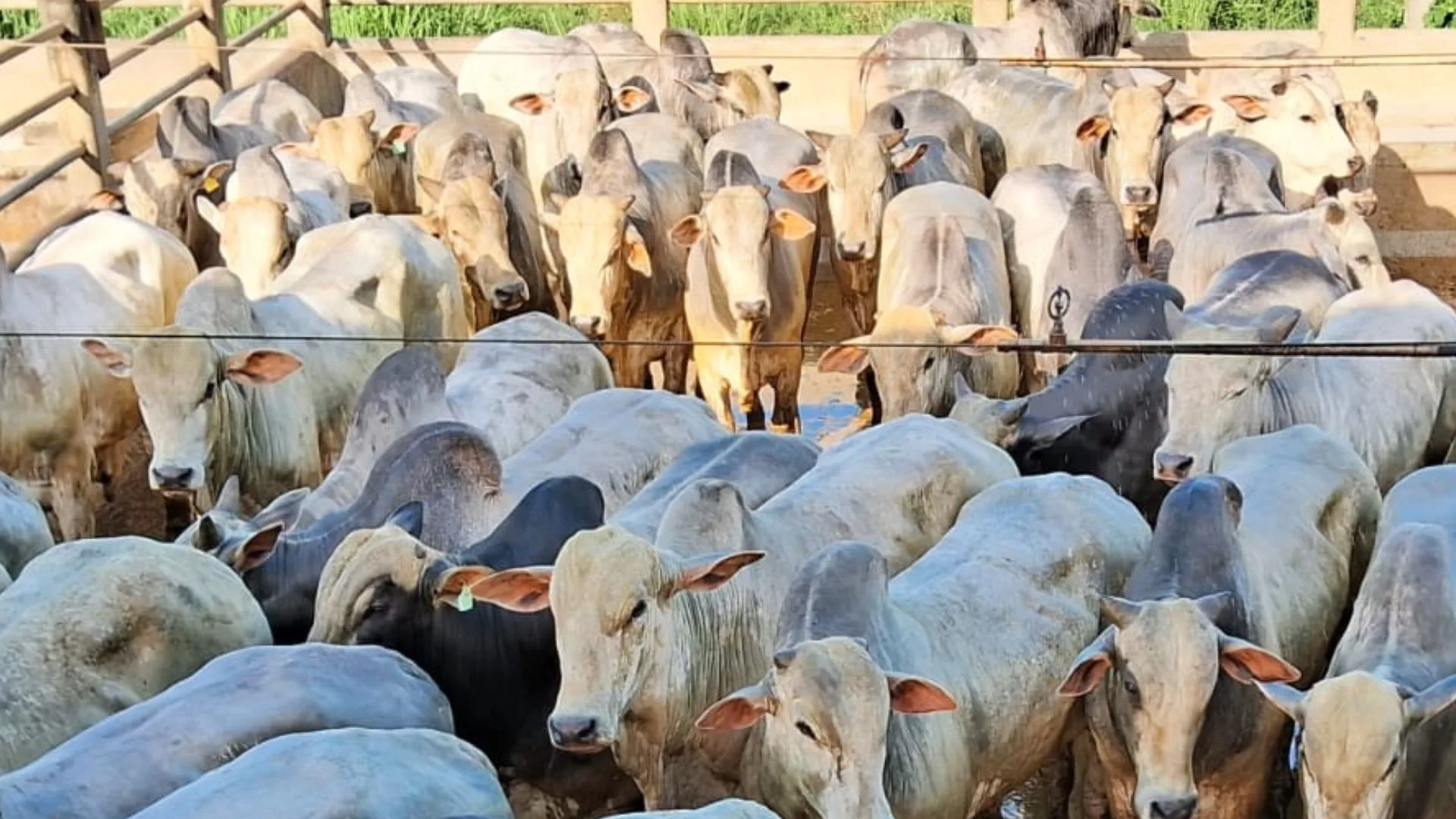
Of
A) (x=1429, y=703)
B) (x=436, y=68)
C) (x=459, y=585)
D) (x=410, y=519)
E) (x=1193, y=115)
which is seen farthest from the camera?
(x=436, y=68)

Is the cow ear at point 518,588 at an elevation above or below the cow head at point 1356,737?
above

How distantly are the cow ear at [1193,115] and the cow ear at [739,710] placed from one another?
247 inches

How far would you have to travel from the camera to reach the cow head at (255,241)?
Result: 8.56 metres

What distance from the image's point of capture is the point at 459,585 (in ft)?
16.1

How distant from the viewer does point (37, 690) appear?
4633mm

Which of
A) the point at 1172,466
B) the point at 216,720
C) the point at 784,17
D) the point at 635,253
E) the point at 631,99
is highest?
the point at 216,720

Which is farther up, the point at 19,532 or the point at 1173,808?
the point at 19,532

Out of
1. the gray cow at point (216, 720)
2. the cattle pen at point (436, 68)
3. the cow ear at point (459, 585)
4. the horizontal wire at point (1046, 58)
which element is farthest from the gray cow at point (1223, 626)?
the cattle pen at point (436, 68)

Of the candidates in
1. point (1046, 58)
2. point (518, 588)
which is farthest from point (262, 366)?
point (1046, 58)


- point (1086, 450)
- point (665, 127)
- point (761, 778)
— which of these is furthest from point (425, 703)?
point (665, 127)

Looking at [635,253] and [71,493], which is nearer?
[71,493]

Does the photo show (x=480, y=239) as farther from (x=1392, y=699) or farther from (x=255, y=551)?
(x=1392, y=699)

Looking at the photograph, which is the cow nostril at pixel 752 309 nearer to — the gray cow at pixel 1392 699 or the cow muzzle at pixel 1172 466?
the cow muzzle at pixel 1172 466

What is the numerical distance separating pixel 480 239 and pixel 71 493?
2.23m
